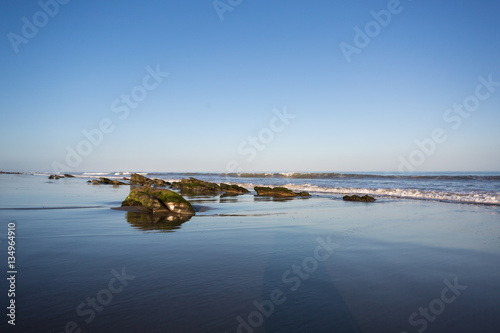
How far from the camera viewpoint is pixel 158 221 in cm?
1083

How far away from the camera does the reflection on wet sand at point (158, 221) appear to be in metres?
9.44

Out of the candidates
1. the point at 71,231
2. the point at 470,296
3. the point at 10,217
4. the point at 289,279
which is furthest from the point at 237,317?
the point at 10,217

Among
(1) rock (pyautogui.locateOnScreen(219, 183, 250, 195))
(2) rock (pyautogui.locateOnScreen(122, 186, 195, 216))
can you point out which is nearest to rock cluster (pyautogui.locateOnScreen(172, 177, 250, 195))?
(1) rock (pyautogui.locateOnScreen(219, 183, 250, 195))

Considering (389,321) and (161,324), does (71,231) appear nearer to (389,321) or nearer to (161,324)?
(161,324)

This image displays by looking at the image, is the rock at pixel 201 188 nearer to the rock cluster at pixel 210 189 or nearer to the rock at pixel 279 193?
the rock cluster at pixel 210 189

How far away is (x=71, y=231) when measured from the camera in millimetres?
8414

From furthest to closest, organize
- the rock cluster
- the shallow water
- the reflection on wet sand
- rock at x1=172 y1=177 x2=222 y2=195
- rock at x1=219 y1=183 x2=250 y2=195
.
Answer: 1. rock at x1=172 y1=177 x2=222 y2=195
2. the rock cluster
3. rock at x1=219 y1=183 x2=250 y2=195
4. the reflection on wet sand
5. the shallow water

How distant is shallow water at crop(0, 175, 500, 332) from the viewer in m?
3.58

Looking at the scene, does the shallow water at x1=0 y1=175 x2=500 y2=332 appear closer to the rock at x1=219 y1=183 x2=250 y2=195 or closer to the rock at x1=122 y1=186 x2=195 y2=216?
the rock at x1=122 y1=186 x2=195 y2=216

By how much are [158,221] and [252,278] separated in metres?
6.77

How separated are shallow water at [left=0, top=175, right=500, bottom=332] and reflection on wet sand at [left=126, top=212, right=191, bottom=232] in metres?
0.21

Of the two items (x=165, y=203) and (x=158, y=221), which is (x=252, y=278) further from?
(x=165, y=203)

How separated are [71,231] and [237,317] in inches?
266

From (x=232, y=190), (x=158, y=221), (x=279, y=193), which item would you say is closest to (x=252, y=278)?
(x=158, y=221)
